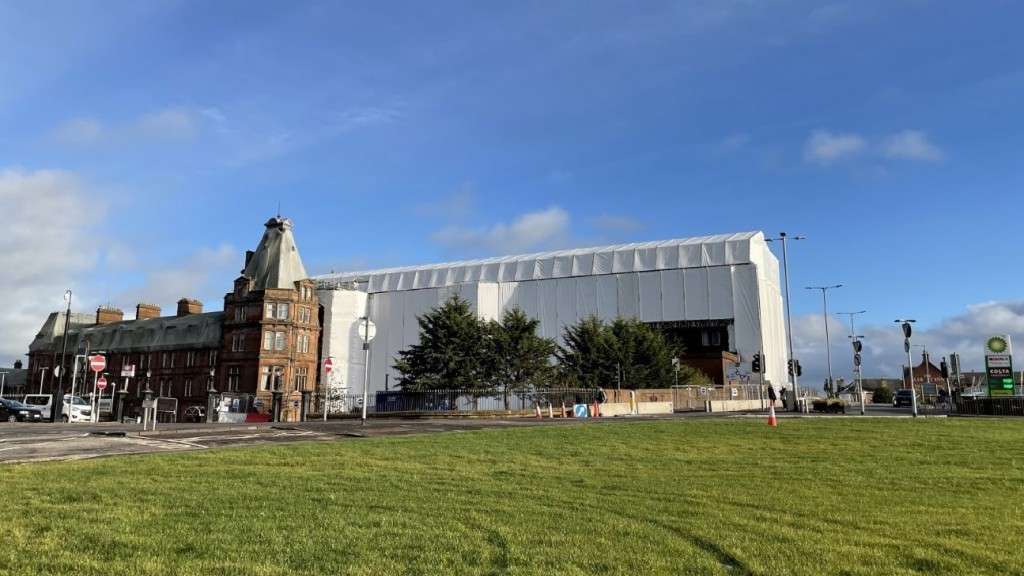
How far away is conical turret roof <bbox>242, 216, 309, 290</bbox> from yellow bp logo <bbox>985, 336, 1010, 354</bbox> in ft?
190

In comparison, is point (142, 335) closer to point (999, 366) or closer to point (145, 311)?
point (145, 311)

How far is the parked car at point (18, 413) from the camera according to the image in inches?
1529

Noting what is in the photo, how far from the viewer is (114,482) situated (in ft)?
31.2

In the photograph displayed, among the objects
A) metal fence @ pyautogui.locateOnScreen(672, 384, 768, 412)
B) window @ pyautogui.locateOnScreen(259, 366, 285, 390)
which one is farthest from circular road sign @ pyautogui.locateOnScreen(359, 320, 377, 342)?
window @ pyautogui.locateOnScreen(259, 366, 285, 390)

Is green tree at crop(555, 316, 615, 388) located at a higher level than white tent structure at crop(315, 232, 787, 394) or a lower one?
lower

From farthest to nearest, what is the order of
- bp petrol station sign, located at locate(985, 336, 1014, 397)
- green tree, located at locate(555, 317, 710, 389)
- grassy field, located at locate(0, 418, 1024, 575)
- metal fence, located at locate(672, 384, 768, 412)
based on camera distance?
green tree, located at locate(555, 317, 710, 389)
metal fence, located at locate(672, 384, 768, 412)
bp petrol station sign, located at locate(985, 336, 1014, 397)
grassy field, located at locate(0, 418, 1024, 575)

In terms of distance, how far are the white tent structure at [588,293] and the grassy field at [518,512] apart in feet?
192

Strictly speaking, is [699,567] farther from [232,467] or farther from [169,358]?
[169,358]

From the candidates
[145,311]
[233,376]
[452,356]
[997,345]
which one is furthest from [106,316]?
[997,345]

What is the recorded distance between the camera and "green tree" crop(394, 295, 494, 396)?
180 feet

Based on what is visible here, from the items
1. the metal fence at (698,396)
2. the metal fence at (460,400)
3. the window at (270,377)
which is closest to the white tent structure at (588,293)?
the window at (270,377)

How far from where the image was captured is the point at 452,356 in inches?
2169

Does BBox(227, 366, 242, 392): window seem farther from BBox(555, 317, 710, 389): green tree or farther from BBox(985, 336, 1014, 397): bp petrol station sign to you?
BBox(985, 336, 1014, 397): bp petrol station sign

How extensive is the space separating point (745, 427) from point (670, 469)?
8921 mm
